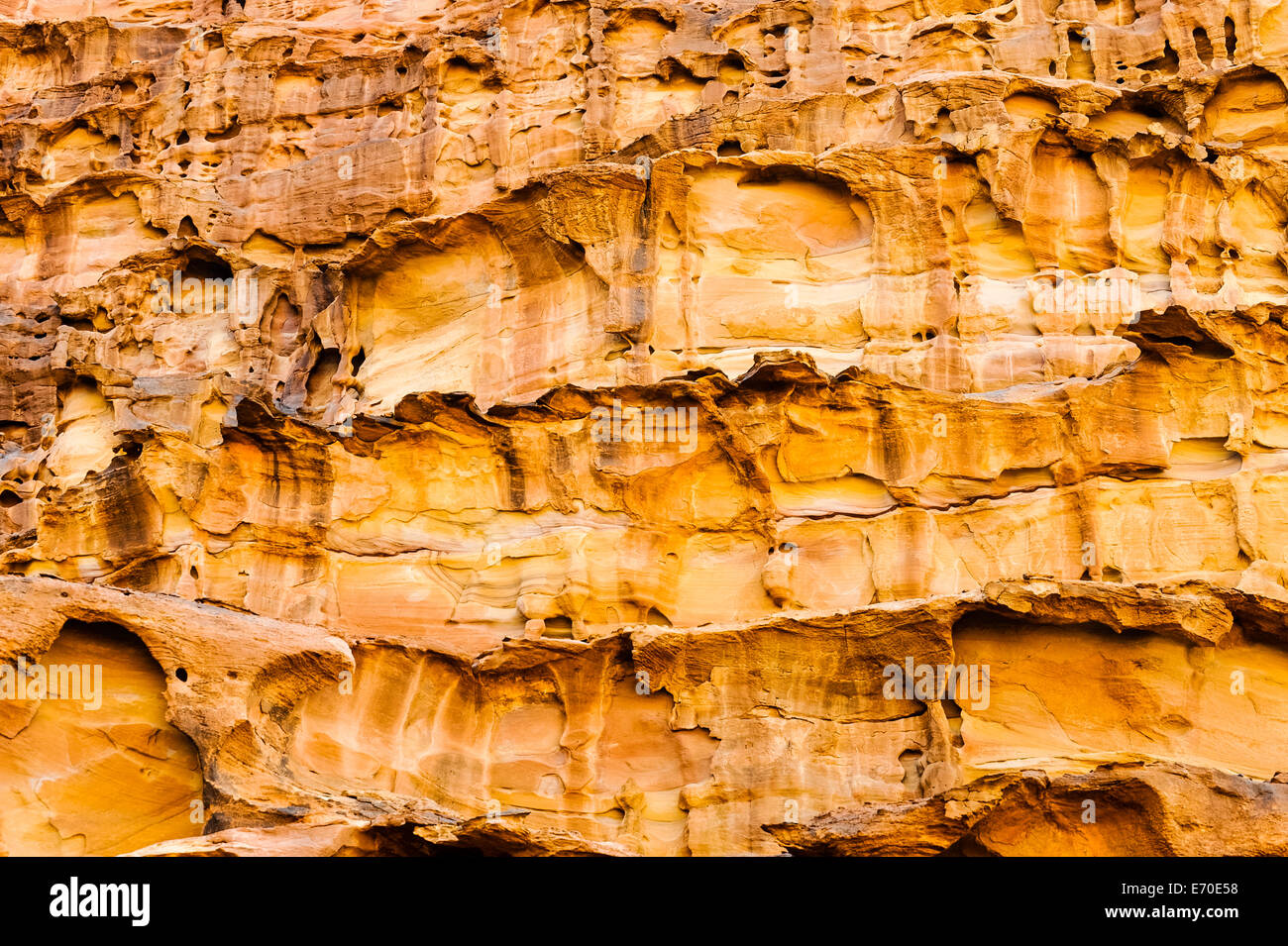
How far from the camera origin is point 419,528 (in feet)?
59.5

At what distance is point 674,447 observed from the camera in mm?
17547

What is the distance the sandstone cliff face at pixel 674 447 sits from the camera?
13633 mm

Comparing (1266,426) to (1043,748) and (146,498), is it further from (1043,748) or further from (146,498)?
(146,498)

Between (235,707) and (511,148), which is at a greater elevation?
(511,148)

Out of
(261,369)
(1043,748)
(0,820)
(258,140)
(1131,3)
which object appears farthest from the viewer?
(258,140)

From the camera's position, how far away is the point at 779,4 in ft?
78.3

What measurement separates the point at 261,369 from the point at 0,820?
9053 mm

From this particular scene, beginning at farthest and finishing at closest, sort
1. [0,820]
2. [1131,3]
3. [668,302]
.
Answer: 1. [1131,3]
2. [668,302]
3. [0,820]

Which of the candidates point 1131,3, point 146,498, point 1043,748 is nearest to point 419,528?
point 146,498

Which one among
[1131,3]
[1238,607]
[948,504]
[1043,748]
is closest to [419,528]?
[948,504]

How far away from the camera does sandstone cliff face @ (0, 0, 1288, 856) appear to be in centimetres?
1363

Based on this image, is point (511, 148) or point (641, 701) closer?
point (641, 701)

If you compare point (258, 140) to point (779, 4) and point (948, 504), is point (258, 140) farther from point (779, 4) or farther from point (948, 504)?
point (948, 504)

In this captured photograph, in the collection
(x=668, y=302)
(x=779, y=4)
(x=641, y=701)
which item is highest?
(x=779, y=4)
